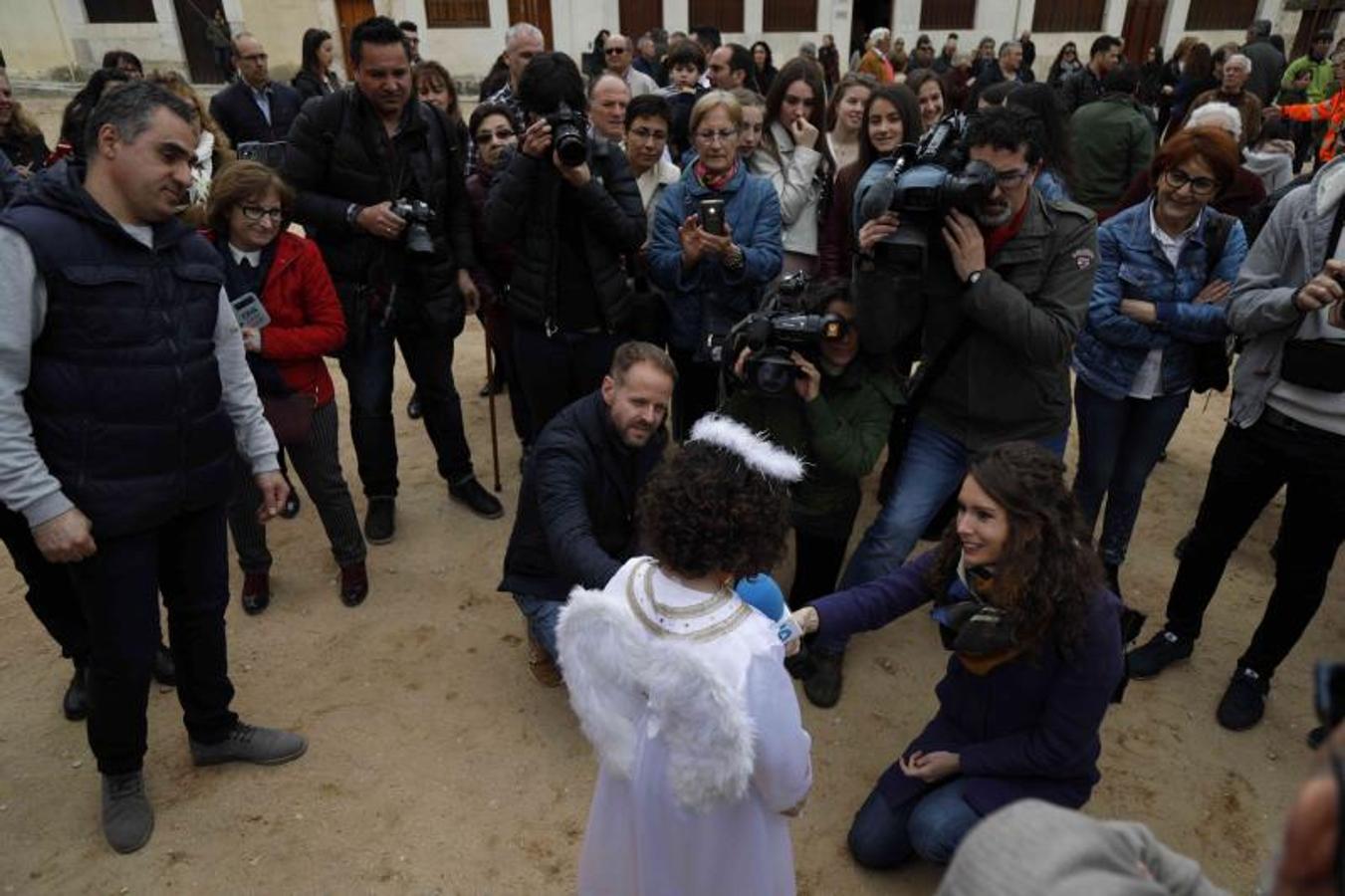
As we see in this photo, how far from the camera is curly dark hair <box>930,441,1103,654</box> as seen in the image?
2.02 metres

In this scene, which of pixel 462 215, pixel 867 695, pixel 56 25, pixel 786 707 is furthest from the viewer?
pixel 56 25

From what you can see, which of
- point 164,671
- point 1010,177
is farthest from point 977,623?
point 164,671

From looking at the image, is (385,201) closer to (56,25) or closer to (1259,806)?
(1259,806)

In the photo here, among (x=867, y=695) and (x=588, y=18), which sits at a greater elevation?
(x=588, y=18)

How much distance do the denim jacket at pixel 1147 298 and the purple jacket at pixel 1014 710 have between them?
1.34 m

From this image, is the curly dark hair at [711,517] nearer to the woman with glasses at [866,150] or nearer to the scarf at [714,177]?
the woman with glasses at [866,150]

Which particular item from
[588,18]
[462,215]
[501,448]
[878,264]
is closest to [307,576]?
[501,448]

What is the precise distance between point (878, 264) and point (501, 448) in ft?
9.28

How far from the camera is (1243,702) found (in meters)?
2.96

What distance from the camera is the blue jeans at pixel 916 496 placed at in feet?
9.62

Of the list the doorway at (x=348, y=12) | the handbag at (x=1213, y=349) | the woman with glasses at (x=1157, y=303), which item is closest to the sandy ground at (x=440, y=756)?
the woman with glasses at (x=1157, y=303)

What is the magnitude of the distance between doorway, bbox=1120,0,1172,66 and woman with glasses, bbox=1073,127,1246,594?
20.5 m

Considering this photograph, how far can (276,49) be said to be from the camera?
17766mm

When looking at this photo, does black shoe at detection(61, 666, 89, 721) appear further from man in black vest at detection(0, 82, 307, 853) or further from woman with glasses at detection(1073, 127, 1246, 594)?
woman with glasses at detection(1073, 127, 1246, 594)
